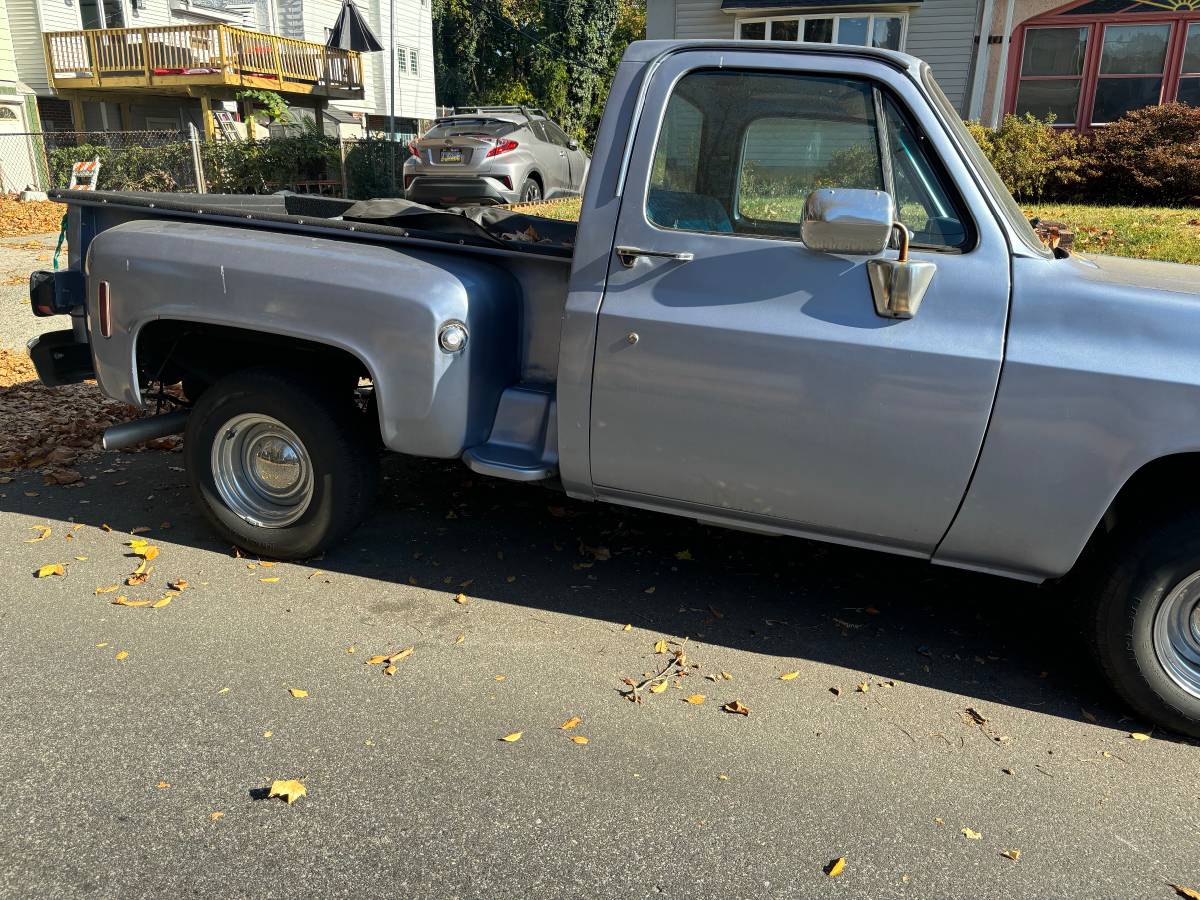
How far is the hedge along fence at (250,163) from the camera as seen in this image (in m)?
18.6

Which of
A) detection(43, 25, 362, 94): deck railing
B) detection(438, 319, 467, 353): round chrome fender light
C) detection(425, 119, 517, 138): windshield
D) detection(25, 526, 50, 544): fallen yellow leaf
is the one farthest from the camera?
detection(43, 25, 362, 94): deck railing

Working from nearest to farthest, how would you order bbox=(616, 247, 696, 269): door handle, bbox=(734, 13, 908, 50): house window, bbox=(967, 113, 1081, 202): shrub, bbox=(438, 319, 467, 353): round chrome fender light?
1. bbox=(616, 247, 696, 269): door handle
2. bbox=(438, 319, 467, 353): round chrome fender light
3. bbox=(967, 113, 1081, 202): shrub
4. bbox=(734, 13, 908, 50): house window

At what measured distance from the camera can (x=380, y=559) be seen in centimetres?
434

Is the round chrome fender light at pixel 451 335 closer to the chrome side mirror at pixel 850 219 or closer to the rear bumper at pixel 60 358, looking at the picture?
the chrome side mirror at pixel 850 219

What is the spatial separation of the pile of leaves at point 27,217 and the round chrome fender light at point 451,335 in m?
13.4

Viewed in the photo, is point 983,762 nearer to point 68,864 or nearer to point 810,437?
point 810,437

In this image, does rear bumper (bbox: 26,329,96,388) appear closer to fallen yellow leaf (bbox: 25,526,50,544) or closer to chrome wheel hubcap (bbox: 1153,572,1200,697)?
fallen yellow leaf (bbox: 25,526,50,544)

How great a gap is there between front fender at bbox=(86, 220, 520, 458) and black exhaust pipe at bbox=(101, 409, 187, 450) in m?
0.49

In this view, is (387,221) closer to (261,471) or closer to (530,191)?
(261,471)

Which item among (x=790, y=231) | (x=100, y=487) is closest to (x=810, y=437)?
(x=790, y=231)

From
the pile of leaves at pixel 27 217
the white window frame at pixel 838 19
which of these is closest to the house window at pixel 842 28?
the white window frame at pixel 838 19

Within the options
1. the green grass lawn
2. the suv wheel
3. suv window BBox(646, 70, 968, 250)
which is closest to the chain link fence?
the suv wheel

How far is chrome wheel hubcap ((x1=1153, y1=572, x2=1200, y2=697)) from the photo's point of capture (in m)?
3.17

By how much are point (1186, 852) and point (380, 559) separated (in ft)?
10.5
